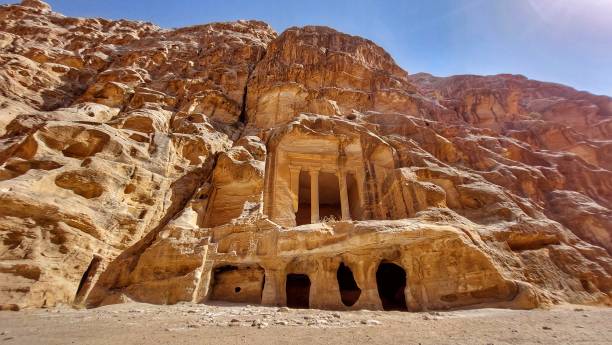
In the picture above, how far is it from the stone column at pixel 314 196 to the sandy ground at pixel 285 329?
10844mm

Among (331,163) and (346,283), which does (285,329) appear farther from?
(331,163)

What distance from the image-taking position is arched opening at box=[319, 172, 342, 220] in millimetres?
23822

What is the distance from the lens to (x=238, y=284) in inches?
541

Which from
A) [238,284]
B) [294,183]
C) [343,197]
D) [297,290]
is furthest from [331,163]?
[238,284]

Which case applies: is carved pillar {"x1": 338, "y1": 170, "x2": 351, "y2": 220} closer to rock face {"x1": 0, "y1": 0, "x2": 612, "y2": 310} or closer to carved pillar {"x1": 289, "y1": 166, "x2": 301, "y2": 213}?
rock face {"x1": 0, "y1": 0, "x2": 612, "y2": 310}

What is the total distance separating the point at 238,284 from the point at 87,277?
6039mm

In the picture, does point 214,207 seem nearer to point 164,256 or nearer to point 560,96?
point 164,256

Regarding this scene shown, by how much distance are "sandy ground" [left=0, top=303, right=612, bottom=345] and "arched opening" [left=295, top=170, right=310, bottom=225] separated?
48.3 ft

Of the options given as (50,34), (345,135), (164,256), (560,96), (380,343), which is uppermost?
(560,96)

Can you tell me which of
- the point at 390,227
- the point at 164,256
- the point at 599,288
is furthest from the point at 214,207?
the point at 599,288

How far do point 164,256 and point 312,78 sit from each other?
82.6 feet

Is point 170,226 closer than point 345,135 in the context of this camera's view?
Yes

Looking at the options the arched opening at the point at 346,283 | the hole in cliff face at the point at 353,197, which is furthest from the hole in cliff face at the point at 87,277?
the hole in cliff face at the point at 353,197

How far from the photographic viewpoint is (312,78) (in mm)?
33469
